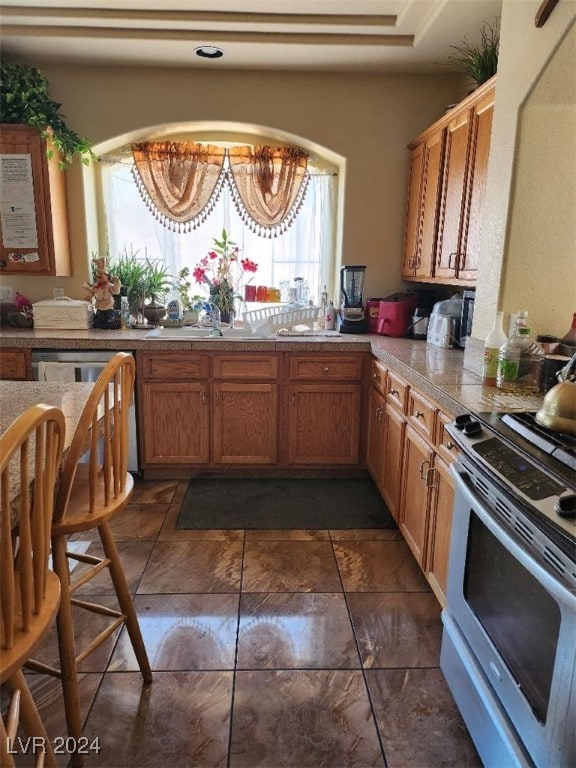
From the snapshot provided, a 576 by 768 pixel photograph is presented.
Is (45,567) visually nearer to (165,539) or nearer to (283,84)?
(165,539)

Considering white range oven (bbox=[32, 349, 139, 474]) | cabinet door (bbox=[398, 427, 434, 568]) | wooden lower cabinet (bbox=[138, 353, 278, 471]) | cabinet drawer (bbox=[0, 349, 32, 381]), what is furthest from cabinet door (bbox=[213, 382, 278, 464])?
cabinet drawer (bbox=[0, 349, 32, 381])

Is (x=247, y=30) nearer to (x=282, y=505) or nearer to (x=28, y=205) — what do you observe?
(x=28, y=205)

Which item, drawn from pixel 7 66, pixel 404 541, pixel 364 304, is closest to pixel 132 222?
pixel 7 66

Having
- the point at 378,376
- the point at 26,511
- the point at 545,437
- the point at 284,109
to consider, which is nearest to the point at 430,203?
the point at 378,376

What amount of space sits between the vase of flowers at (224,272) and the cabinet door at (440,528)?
86.1 inches

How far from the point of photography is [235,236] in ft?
12.9

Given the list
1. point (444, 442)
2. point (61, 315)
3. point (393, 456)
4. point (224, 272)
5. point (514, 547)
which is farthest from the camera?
point (224, 272)

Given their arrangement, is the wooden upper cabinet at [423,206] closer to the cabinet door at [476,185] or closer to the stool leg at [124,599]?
the cabinet door at [476,185]

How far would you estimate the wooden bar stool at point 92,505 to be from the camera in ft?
4.40

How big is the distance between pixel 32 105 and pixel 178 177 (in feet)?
3.28

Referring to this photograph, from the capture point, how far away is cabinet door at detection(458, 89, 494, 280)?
2.41 metres

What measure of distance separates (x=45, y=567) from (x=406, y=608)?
153cm

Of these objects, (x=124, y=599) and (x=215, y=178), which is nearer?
(x=124, y=599)

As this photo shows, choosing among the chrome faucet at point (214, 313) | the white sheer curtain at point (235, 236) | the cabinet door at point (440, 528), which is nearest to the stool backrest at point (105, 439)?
the cabinet door at point (440, 528)
